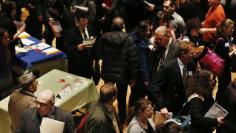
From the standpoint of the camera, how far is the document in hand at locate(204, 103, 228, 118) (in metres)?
4.06

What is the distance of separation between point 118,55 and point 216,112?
1793 mm

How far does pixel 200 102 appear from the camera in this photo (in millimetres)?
3984

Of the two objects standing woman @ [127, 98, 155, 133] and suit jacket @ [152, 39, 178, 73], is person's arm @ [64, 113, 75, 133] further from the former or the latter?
suit jacket @ [152, 39, 178, 73]

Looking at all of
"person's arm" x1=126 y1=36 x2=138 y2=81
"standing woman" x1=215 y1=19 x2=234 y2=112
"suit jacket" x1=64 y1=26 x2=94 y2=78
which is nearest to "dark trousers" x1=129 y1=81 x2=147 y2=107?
"person's arm" x1=126 y1=36 x2=138 y2=81

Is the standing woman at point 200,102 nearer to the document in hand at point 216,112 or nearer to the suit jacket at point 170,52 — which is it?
the document in hand at point 216,112

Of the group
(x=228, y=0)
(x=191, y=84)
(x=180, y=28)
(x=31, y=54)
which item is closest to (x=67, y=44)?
(x=31, y=54)

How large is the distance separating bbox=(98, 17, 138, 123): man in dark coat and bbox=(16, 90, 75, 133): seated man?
5.39 ft

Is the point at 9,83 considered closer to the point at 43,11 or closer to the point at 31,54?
the point at 31,54

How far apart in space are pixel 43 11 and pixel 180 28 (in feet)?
9.40

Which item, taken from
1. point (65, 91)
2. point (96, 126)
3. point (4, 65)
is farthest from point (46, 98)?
point (4, 65)

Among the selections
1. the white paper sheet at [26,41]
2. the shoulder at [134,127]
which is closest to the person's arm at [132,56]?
the shoulder at [134,127]

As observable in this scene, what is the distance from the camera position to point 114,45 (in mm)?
5422

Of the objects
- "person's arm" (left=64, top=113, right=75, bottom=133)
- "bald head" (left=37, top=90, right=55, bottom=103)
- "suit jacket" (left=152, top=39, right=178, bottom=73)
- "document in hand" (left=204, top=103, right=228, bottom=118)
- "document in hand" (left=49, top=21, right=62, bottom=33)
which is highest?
"suit jacket" (left=152, top=39, right=178, bottom=73)

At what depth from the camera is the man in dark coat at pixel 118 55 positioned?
539 cm
